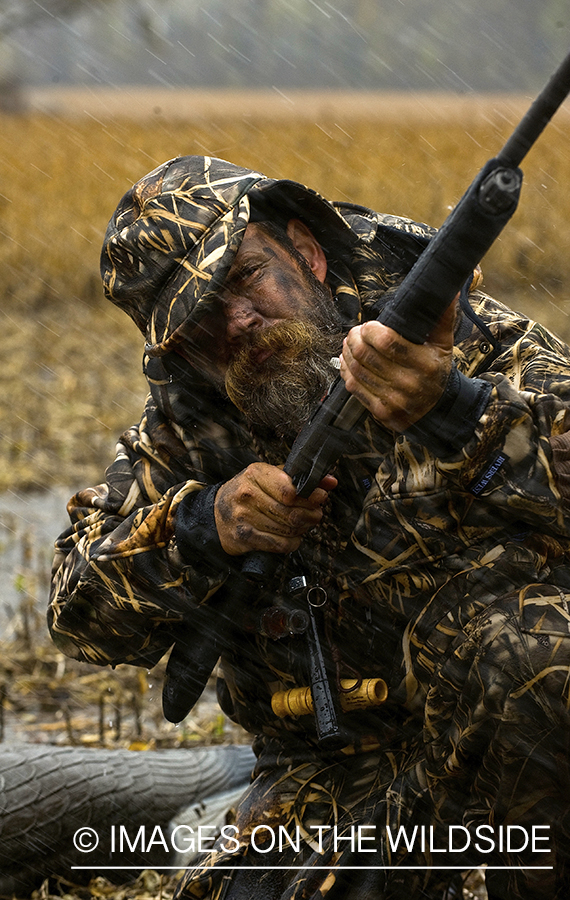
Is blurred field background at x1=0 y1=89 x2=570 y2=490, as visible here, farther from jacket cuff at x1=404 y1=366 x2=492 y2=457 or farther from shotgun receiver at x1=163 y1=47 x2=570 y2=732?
jacket cuff at x1=404 y1=366 x2=492 y2=457

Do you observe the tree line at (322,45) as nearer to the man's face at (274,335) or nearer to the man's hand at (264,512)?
the man's face at (274,335)

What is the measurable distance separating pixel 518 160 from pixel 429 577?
1.20 metres

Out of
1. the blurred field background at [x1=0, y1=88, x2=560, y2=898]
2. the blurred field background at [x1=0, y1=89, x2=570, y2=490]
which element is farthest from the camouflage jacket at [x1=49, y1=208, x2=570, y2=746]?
the blurred field background at [x1=0, y1=89, x2=570, y2=490]

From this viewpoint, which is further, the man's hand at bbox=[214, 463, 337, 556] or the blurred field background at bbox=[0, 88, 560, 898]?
the blurred field background at bbox=[0, 88, 560, 898]

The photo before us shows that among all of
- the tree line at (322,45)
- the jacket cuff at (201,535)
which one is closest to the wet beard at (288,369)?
the jacket cuff at (201,535)

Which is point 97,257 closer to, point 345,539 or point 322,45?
point 345,539

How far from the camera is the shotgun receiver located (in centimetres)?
198

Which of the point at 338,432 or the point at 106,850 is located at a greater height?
the point at 338,432

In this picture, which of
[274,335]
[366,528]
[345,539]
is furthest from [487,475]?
[274,335]

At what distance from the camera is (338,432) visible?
255 cm

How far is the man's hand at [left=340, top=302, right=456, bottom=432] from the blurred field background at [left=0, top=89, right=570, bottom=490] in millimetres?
4989

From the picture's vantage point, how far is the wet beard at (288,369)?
2.83m

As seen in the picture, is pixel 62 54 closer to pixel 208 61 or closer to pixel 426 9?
pixel 208 61

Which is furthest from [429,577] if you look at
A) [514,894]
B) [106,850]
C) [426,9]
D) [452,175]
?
[426,9]
